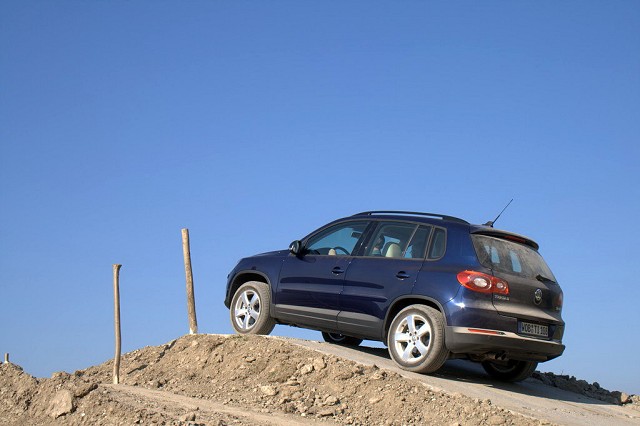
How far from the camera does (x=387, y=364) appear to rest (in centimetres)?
1162

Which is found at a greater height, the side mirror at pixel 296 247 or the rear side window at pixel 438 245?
the rear side window at pixel 438 245

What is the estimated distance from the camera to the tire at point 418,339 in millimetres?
11094

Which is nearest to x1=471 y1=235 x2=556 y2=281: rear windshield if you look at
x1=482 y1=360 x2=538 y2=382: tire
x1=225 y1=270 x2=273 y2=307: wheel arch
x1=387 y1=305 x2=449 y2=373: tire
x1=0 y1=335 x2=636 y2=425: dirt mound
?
x1=387 y1=305 x2=449 y2=373: tire

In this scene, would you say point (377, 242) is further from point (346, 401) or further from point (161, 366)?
point (161, 366)

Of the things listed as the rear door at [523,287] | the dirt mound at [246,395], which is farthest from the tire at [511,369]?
the dirt mound at [246,395]

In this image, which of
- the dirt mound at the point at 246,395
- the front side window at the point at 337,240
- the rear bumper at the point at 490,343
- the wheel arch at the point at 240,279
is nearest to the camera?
the dirt mound at the point at 246,395

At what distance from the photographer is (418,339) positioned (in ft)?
37.2

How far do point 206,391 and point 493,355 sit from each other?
379 cm

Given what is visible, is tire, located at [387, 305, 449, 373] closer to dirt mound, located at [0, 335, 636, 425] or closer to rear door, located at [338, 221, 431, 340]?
rear door, located at [338, 221, 431, 340]

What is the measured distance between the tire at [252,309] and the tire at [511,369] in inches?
131

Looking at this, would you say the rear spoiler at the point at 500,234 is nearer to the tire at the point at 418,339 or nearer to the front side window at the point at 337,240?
the tire at the point at 418,339

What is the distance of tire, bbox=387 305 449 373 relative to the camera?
11.1 metres

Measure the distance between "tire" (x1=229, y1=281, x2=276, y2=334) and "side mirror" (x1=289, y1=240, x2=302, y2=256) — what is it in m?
0.79

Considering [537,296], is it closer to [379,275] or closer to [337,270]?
[379,275]
